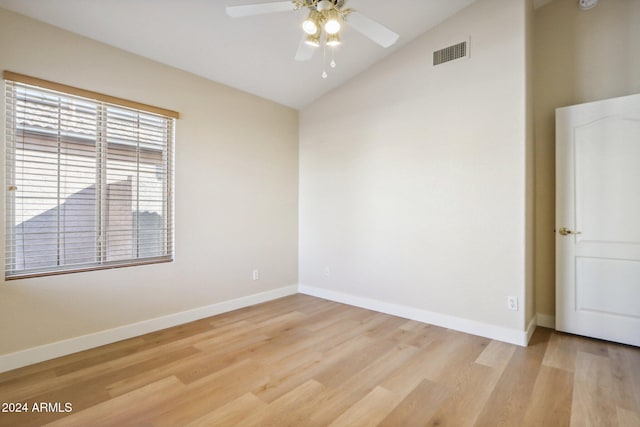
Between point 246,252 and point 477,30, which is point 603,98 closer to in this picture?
point 477,30

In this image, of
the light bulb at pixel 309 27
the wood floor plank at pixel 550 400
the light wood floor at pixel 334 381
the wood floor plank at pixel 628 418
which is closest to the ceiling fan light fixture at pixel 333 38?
the light bulb at pixel 309 27

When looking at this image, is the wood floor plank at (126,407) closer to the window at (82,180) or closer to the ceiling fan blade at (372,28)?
the window at (82,180)

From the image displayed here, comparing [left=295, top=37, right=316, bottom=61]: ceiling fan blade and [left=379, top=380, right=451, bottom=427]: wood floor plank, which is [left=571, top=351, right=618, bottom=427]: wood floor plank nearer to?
[left=379, top=380, right=451, bottom=427]: wood floor plank

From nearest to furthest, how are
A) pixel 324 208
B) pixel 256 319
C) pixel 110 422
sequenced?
pixel 110 422 → pixel 256 319 → pixel 324 208

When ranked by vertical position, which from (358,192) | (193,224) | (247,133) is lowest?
(193,224)

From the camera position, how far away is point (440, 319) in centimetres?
318

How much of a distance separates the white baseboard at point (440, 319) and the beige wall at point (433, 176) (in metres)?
0.05

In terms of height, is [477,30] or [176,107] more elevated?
[477,30]

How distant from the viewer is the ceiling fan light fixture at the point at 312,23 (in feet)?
6.34

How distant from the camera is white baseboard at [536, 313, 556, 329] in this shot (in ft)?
10.2

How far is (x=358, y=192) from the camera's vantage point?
3.86 metres

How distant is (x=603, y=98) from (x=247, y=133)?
363 centimetres

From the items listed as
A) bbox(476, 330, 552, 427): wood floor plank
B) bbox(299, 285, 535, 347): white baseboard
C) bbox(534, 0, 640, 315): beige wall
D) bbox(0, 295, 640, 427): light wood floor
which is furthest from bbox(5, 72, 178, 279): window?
bbox(534, 0, 640, 315): beige wall

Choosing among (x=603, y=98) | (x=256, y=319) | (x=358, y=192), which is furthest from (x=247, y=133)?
(x=603, y=98)
